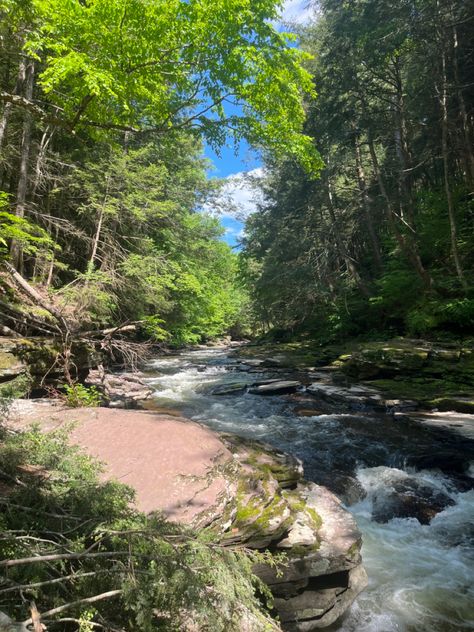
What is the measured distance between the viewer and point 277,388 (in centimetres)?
1190

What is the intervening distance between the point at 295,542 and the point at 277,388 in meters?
8.30

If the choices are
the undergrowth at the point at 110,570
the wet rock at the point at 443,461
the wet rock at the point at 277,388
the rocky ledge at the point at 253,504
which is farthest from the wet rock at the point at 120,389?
the undergrowth at the point at 110,570

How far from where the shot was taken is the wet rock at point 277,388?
467 inches

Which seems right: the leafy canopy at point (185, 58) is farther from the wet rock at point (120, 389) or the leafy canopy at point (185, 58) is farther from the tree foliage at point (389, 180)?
the tree foliage at point (389, 180)

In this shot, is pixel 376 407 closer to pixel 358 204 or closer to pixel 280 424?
pixel 280 424

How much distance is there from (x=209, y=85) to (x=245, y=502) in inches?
225

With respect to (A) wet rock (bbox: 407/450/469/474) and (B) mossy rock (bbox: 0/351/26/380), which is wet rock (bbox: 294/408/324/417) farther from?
(B) mossy rock (bbox: 0/351/26/380)

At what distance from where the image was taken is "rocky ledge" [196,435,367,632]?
336 cm

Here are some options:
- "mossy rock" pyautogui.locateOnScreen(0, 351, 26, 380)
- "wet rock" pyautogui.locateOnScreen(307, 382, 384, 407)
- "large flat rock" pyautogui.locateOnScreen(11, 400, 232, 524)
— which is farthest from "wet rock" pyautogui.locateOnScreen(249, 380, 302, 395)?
"mossy rock" pyautogui.locateOnScreen(0, 351, 26, 380)

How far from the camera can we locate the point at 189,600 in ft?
6.06

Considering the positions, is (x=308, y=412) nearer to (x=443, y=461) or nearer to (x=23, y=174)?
(x=443, y=461)

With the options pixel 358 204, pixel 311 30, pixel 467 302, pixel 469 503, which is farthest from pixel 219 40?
pixel 311 30

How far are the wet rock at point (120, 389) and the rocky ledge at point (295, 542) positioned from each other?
20.5 feet

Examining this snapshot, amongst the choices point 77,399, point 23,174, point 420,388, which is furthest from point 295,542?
point 23,174
